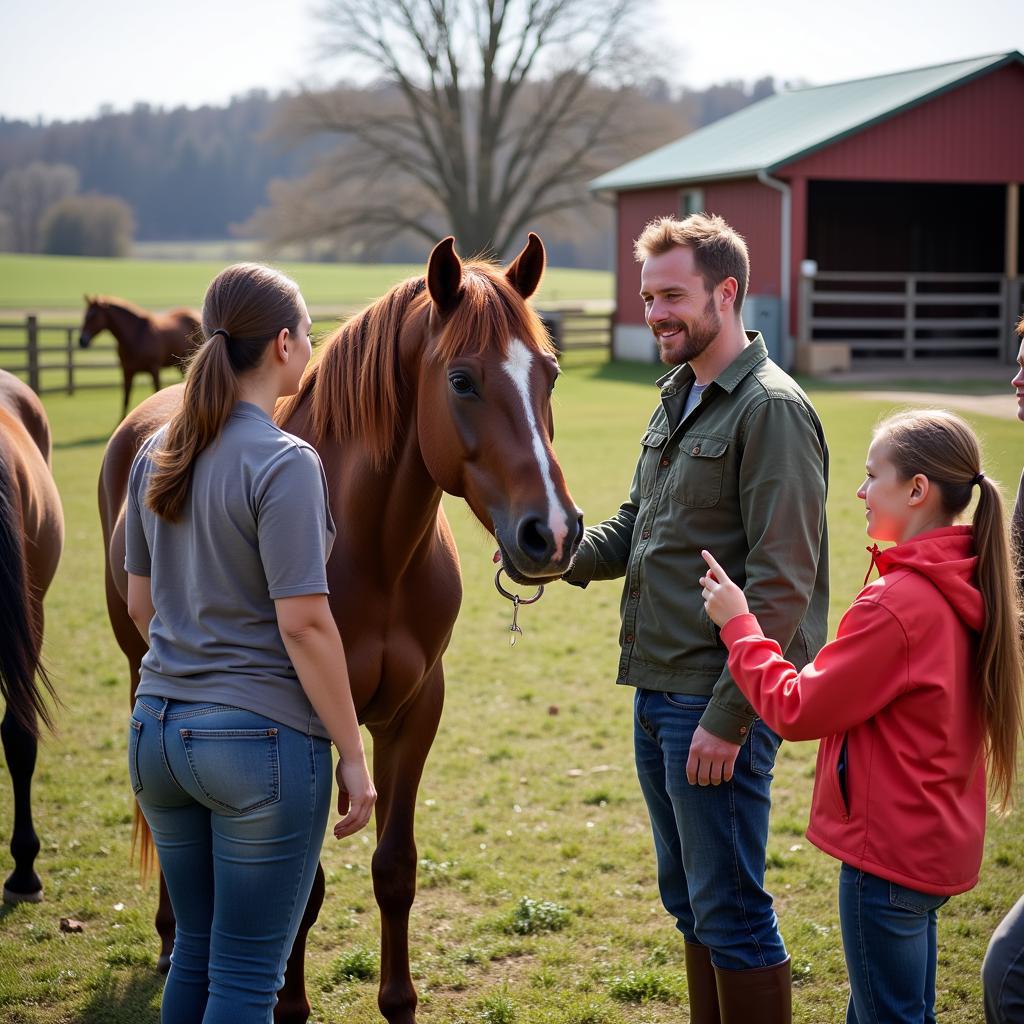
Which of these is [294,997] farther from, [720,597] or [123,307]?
[123,307]

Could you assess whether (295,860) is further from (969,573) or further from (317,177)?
(317,177)

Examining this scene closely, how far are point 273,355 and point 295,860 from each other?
107 cm

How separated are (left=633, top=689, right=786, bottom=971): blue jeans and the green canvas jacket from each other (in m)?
0.14

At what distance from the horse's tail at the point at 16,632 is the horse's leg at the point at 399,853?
4.53 ft

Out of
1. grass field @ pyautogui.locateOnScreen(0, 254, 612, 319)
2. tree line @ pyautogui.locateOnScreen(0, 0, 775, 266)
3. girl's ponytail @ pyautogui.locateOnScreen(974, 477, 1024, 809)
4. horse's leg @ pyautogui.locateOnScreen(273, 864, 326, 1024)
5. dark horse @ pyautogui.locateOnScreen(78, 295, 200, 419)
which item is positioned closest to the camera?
girl's ponytail @ pyautogui.locateOnScreen(974, 477, 1024, 809)

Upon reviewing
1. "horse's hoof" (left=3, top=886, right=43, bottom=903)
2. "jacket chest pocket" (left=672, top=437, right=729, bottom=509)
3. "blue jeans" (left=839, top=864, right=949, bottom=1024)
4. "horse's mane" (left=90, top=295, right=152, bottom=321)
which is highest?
"horse's mane" (left=90, top=295, right=152, bottom=321)

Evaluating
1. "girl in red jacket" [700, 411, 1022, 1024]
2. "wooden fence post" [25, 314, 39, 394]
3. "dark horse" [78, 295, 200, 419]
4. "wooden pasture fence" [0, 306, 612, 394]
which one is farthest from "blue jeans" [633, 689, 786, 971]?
"wooden fence post" [25, 314, 39, 394]

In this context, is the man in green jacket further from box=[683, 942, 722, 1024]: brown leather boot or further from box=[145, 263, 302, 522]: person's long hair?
box=[145, 263, 302, 522]: person's long hair

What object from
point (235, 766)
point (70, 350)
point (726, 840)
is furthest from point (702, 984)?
point (70, 350)

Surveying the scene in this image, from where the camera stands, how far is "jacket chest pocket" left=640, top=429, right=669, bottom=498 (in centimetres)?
284

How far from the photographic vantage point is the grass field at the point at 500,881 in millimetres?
3471

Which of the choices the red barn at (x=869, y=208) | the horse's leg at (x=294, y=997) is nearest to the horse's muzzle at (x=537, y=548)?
the horse's leg at (x=294, y=997)

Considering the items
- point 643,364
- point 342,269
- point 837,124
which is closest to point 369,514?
point 837,124

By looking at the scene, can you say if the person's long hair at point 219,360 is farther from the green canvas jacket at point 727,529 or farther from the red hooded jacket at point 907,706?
the red hooded jacket at point 907,706
